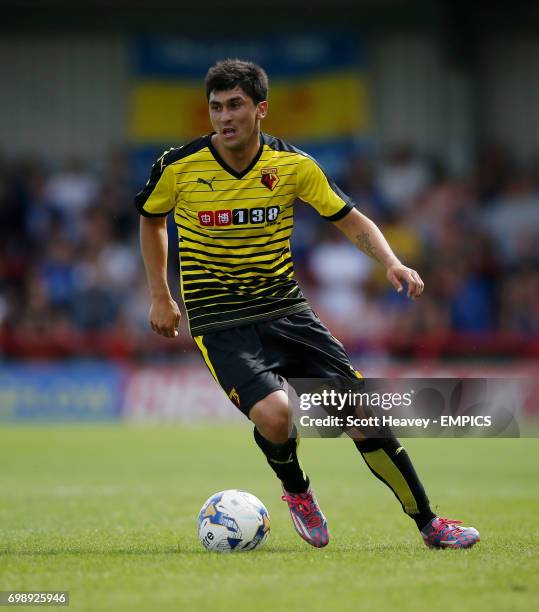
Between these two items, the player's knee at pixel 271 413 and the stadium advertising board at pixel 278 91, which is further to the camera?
the stadium advertising board at pixel 278 91

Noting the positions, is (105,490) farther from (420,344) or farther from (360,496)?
(420,344)

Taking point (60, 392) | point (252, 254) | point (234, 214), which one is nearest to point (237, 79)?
point (234, 214)

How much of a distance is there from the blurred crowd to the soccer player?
10652 mm

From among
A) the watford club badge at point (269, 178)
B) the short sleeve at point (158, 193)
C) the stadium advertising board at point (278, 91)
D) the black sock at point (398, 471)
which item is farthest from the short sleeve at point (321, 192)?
the stadium advertising board at point (278, 91)

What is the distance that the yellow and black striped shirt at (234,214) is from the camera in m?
5.95

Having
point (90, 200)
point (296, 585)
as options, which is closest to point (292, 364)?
point (296, 585)

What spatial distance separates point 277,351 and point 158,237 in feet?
2.92

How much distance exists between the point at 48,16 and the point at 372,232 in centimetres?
1893

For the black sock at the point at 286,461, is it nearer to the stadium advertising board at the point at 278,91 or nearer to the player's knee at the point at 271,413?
the player's knee at the point at 271,413

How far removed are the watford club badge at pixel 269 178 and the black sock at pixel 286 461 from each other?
4.20 ft

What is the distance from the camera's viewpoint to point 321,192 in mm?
5996

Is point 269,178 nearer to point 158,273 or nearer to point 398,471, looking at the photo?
point 158,273

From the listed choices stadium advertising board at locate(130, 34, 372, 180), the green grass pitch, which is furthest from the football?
stadium advertising board at locate(130, 34, 372, 180)

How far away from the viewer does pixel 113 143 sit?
2328 cm
